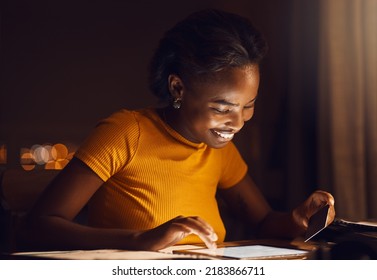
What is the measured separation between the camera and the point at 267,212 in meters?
1.62

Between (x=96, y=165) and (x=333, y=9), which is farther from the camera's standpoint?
(x=333, y=9)

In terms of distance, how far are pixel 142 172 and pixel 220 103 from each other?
0.22m

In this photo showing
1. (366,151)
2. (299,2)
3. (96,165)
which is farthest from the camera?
(299,2)

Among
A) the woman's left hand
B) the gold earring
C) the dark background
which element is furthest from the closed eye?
the dark background

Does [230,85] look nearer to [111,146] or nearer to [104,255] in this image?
[111,146]

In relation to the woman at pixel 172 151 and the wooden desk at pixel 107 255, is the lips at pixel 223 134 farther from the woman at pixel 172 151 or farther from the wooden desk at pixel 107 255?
the wooden desk at pixel 107 255

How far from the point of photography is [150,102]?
3420 millimetres

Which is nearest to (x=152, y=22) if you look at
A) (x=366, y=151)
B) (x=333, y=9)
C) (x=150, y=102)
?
(x=150, y=102)

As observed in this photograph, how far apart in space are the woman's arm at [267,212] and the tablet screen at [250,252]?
22 cm

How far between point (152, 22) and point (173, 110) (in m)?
2.09

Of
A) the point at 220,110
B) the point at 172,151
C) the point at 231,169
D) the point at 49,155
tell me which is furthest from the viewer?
the point at 49,155

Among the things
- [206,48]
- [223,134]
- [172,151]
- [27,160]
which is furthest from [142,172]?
[27,160]
